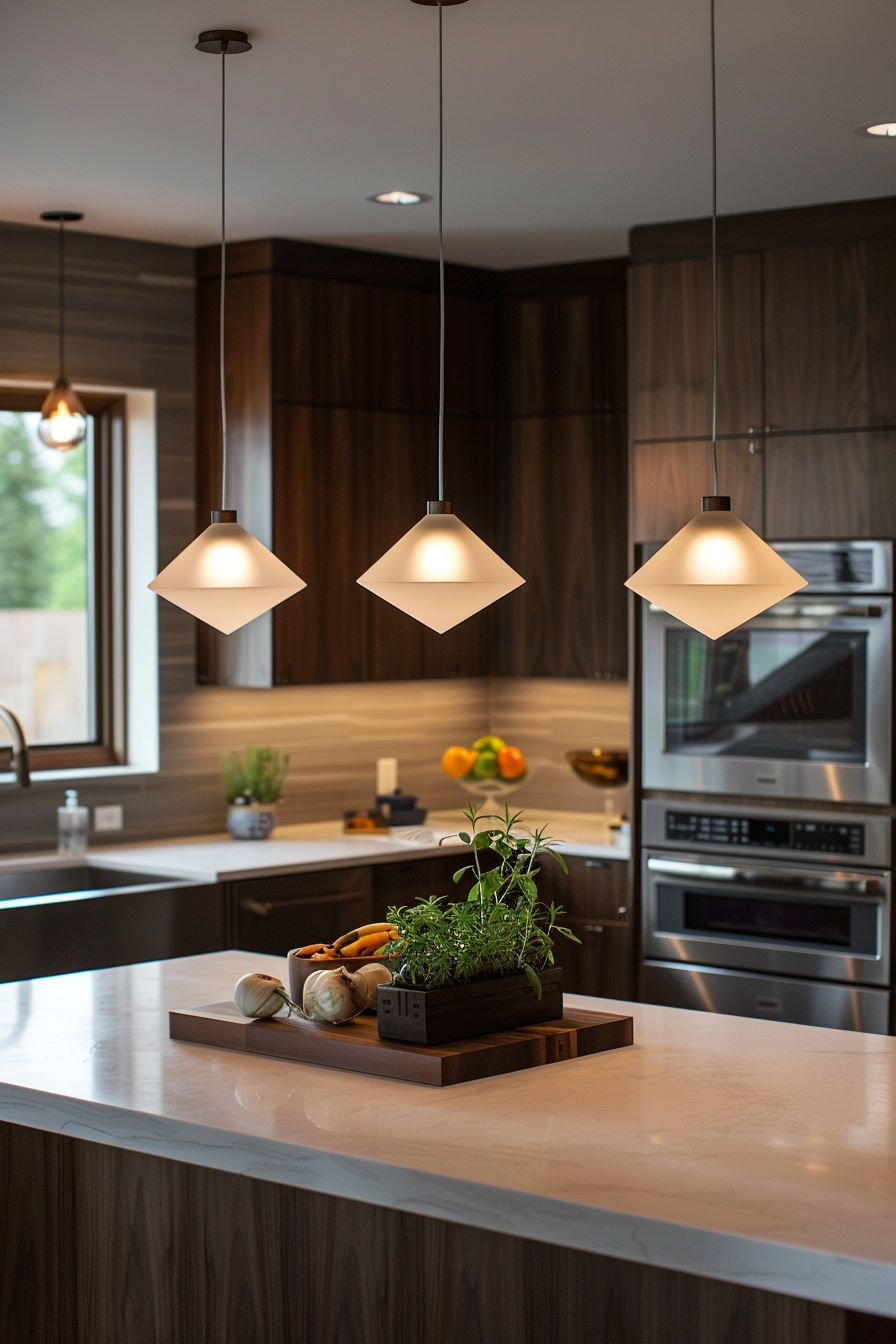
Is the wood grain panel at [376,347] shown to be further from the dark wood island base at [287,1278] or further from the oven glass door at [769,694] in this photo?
the dark wood island base at [287,1278]

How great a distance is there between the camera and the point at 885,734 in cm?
464

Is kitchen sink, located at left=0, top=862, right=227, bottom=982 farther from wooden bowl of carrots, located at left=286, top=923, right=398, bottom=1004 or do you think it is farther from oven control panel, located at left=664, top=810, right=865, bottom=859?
wooden bowl of carrots, located at left=286, top=923, right=398, bottom=1004

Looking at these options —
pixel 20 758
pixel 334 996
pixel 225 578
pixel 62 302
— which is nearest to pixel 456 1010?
pixel 334 996

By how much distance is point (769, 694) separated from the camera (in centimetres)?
486

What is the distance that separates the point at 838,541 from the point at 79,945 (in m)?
2.36

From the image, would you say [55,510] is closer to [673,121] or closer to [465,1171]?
[673,121]

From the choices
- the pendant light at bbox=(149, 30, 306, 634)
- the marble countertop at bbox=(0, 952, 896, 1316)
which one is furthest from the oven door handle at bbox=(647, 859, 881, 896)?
the pendant light at bbox=(149, 30, 306, 634)

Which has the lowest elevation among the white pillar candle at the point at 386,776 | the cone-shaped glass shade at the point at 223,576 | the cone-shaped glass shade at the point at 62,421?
the white pillar candle at the point at 386,776

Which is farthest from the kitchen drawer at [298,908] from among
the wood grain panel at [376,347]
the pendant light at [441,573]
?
the pendant light at [441,573]

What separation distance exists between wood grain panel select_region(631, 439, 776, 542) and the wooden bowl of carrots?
222cm

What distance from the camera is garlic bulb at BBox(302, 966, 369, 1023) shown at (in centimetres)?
276

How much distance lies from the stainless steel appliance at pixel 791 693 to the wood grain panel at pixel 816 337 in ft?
1.24

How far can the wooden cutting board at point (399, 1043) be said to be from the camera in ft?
8.55

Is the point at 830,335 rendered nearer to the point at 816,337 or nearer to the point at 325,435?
the point at 816,337
